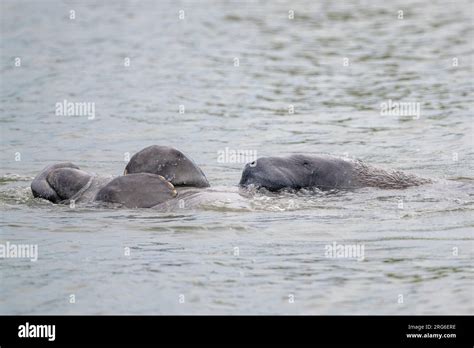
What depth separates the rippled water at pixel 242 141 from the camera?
Result: 831 centimetres

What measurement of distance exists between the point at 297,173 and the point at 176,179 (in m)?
1.26

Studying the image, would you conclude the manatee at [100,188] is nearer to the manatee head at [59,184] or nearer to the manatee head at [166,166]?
the manatee head at [59,184]

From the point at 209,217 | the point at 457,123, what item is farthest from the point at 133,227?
the point at 457,123

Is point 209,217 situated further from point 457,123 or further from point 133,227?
point 457,123

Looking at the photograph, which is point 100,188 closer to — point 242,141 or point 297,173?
point 297,173

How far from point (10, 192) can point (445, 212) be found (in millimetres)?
4625

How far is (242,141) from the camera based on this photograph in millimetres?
15383
